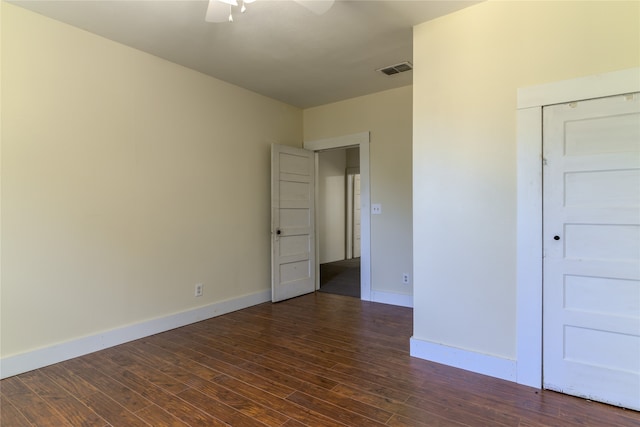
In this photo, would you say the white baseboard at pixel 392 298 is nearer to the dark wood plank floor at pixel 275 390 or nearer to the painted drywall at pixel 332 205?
A: the dark wood plank floor at pixel 275 390

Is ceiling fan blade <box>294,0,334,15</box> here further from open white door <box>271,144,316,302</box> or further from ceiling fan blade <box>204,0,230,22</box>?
open white door <box>271,144,316,302</box>

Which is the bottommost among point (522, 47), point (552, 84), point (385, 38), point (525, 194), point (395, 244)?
point (395, 244)

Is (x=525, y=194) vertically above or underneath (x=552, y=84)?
underneath

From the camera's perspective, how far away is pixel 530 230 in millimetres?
2176

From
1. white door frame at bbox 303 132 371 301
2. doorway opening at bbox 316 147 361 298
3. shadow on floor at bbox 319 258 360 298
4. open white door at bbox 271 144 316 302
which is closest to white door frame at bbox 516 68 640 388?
white door frame at bbox 303 132 371 301

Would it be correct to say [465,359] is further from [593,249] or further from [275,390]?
[275,390]

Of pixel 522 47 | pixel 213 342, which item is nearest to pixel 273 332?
pixel 213 342

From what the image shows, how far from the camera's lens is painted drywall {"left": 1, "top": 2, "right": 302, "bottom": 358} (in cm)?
242

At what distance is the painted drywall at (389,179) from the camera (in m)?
4.04

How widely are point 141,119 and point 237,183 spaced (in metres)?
1.24

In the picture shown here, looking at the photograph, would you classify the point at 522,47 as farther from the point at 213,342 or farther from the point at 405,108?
the point at 213,342

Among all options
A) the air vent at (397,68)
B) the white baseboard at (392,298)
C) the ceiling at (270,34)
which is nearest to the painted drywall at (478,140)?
the ceiling at (270,34)

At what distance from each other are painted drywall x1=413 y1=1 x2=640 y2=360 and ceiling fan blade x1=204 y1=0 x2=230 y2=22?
4.89 ft

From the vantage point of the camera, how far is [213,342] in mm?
2945
